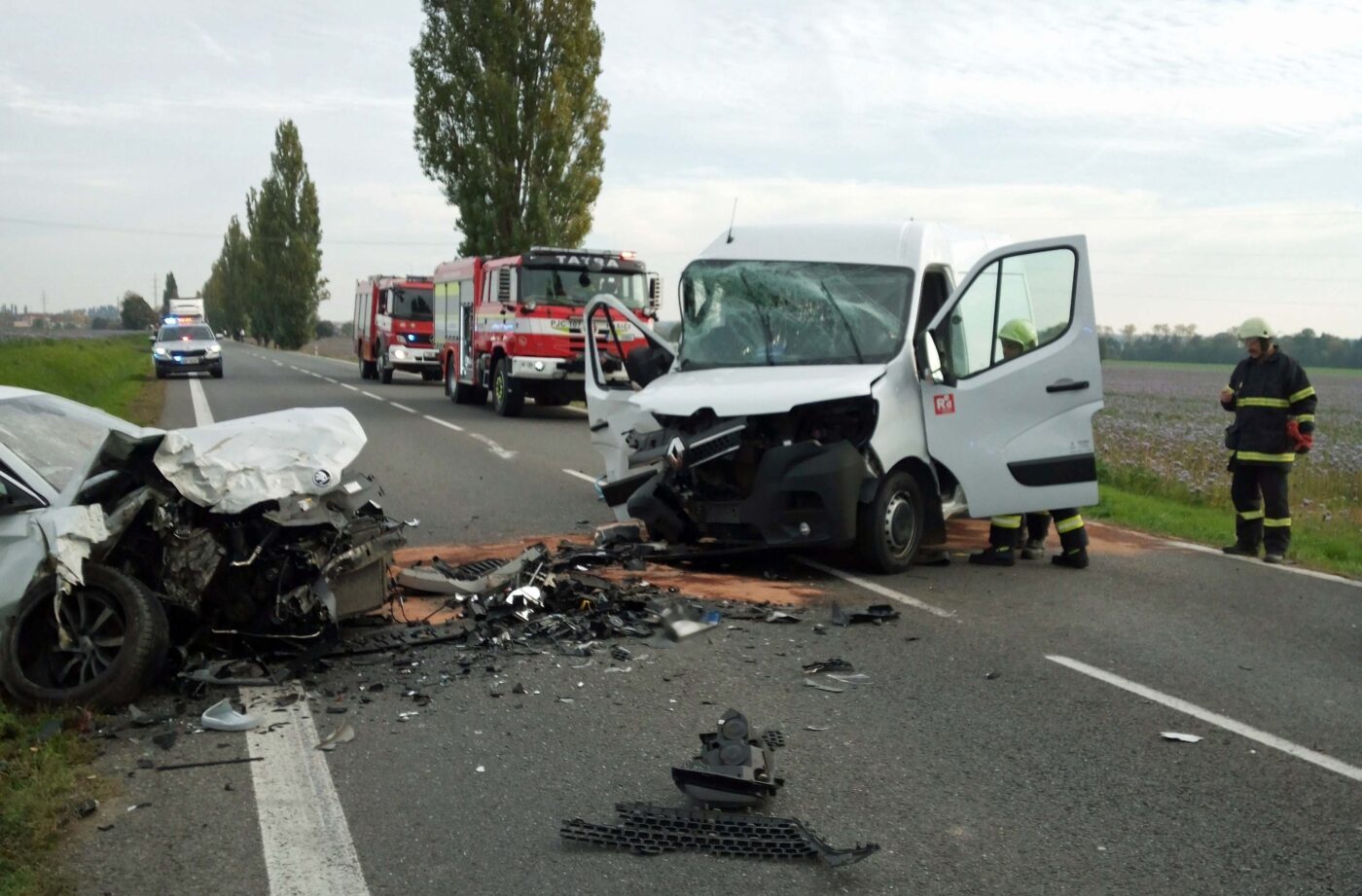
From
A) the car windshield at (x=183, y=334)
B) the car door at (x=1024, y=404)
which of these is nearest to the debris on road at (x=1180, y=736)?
the car door at (x=1024, y=404)

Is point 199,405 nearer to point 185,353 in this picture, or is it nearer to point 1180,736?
point 185,353

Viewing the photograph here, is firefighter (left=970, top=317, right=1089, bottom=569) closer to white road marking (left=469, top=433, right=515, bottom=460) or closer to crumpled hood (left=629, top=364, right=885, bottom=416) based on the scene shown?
crumpled hood (left=629, top=364, right=885, bottom=416)

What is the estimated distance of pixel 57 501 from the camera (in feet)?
18.9

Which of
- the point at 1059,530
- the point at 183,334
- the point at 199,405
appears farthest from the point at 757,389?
the point at 183,334

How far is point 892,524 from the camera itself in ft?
28.8

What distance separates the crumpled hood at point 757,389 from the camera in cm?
826

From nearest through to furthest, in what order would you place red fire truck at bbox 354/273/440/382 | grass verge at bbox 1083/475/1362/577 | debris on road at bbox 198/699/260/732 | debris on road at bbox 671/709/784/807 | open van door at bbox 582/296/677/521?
debris on road at bbox 671/709/784/807 < debris on road at bbox 198/699/260/732 < open van door at bbox 582/296/677/521 < grass verge at bbox 1083/475/1362/577 < red fire truck at bbox 354/273/440/382

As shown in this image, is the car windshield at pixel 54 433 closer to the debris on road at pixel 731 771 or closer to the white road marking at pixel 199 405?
the debris on road at pixel 731 771

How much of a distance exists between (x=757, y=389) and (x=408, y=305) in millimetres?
29820

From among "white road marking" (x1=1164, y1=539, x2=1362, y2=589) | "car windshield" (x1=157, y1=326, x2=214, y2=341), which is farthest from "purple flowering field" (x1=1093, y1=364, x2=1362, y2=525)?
"car windshield" (x1=157, y1=326, x2=214, y2=341)

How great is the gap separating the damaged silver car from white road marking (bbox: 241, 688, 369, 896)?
26.1 inches

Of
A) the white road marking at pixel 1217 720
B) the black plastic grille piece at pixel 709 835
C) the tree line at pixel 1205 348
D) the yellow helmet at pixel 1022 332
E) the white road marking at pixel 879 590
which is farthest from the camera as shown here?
the tree line at pixel 1205 348

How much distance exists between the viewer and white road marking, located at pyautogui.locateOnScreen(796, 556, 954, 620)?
25.5 ft

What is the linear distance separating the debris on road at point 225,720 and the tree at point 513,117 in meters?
33.8
